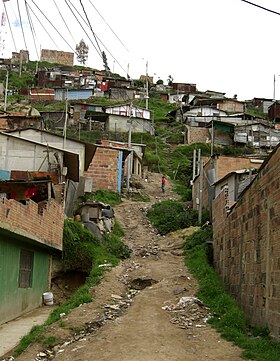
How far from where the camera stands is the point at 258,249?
8.82m

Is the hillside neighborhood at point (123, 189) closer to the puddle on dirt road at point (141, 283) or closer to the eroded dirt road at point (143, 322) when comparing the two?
the eroded dirt road at point (143, 322)

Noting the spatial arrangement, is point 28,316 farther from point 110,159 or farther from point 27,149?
point 110,159

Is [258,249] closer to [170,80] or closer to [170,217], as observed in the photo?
[170,217]

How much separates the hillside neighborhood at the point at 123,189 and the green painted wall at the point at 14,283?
0.08 ft

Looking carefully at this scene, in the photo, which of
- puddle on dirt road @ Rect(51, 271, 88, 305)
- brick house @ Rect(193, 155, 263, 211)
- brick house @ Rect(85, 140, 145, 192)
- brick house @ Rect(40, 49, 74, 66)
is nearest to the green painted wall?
puddle on dirt road @ Rect(51, 271, 88, 305)

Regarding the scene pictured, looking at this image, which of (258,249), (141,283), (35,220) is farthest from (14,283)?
(258,249)

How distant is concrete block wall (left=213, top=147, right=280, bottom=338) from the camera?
306 inches

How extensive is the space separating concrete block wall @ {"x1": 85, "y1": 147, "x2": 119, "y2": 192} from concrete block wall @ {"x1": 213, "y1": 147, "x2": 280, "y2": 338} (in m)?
15.5

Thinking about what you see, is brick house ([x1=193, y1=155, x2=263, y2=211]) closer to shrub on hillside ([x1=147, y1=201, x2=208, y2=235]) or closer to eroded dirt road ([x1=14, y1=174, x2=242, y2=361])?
shrub on hillside ([x1=147, y1=201, x2=208, y2=235])

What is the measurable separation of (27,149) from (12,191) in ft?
13.5

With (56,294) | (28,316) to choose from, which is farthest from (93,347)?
(56,294)

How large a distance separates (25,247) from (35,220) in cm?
84

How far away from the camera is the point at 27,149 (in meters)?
19.5

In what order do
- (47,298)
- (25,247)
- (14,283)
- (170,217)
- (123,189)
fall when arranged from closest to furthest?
(14,283) < (25,247) < (47,298) < (170,217) < (123,189)
